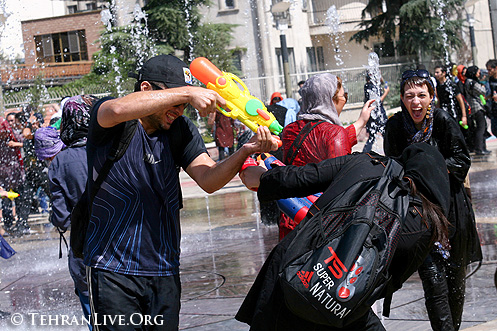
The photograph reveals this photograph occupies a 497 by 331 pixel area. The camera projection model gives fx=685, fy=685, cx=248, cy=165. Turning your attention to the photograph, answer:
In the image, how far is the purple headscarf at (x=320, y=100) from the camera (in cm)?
409

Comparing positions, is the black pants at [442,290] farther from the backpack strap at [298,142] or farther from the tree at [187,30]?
the tree at [187,30]

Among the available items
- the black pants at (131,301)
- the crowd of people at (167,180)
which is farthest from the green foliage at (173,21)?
the black pants at (131,301)

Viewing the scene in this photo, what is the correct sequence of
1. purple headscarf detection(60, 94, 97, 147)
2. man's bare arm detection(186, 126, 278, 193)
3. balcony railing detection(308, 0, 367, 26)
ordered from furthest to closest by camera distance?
balcony railing detection(308, 0, 367, 26) → purple headscarf detection(60, 94, 97, 147) → man's bare arm detection(186, 126, 278, 193)

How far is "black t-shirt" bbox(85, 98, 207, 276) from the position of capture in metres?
3.05

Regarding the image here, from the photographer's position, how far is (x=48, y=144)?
6066 millimetres

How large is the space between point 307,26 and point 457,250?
32.7m

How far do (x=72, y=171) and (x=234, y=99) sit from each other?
1842mm

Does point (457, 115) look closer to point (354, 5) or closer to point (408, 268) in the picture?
point (408, 268)

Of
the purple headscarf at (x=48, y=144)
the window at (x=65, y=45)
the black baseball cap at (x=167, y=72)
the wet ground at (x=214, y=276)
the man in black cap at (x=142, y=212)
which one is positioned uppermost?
the window at (x=65, y=45)

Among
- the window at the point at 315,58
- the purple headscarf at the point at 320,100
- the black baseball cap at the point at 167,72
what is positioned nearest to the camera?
the black baseball cap at the point at 167,72

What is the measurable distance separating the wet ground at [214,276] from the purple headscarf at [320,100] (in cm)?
166

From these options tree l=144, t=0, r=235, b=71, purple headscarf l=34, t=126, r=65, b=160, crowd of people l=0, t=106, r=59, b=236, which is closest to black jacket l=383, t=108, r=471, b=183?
purple headscarf l=34, t=126, r=65, b=160

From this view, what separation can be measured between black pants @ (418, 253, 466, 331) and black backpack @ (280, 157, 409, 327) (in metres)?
1.69

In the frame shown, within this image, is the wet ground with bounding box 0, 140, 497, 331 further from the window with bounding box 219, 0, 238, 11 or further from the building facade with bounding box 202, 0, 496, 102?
the window with bounding box 219, 0, 238, 11
